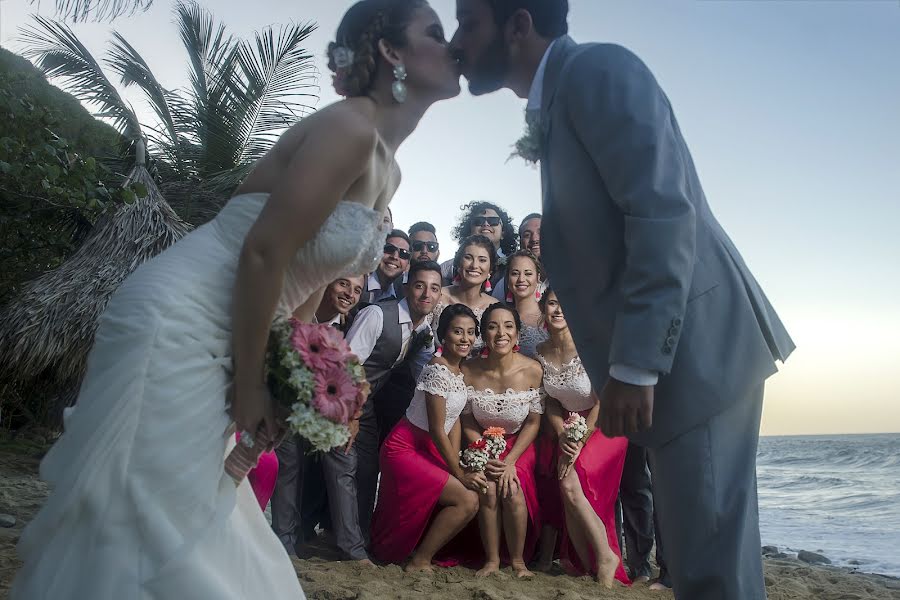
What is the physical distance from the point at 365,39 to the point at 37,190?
6.74 m

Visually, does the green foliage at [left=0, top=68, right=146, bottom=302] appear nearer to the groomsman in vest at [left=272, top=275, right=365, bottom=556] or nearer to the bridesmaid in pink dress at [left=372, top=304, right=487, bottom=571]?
the groomsman in vest at [left=272, top=275, right=365, bottom=556]

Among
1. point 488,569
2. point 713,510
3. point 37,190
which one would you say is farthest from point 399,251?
point 713,510

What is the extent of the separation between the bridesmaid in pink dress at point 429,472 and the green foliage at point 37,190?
7.84 feet

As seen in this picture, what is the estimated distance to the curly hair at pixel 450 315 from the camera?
595 centimetres

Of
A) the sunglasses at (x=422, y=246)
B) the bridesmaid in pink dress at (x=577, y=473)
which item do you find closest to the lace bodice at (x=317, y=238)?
the bridesmaid in pink dress at (x=577, y=473)

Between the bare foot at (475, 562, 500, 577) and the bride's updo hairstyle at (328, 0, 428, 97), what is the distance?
390cm

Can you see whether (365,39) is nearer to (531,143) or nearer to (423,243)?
(531,143)

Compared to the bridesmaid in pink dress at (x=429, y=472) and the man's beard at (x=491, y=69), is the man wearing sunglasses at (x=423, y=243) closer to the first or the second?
the bridesmaid in pink dress at (x=429, y=472)

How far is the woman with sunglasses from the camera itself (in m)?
6.41

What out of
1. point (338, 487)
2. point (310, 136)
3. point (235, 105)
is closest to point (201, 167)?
point (235, 105)

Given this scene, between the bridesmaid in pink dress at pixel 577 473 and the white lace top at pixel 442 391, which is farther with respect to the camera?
the white lace top at pixel 442 391

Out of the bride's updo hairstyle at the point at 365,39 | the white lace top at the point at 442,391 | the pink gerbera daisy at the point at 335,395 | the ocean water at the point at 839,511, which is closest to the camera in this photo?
the pink gerbera daisy at the point at 335,395

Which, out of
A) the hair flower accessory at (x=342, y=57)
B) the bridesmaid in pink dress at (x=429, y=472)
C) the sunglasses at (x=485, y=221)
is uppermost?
the sunglasses at (x=485, y=221)

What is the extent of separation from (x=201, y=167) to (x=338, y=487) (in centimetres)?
1160
